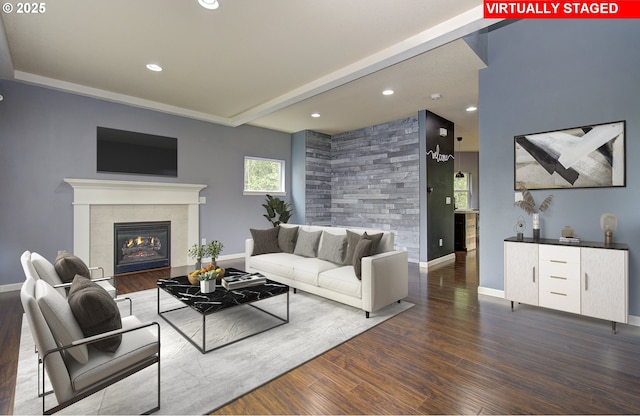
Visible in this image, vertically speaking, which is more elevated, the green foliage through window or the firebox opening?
the green foliage through window

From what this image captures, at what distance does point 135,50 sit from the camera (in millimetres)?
3504

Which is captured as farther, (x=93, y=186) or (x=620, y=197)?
(x=93, y=186)

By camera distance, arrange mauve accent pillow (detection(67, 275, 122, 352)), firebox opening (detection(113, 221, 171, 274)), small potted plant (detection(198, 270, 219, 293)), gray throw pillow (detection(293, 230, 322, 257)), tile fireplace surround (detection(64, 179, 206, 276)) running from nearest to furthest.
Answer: mauve accent pillow (detection(67, 275, 122, 352)) < small potted plant (detection(198, 270, 219, 293)) < gray throw pillow (detection(293, 230, 322, 257)) < tile fireplace surround (detection(64, 179, 206, 276)) < firebox opening (detection(113, 221, 171, 274))

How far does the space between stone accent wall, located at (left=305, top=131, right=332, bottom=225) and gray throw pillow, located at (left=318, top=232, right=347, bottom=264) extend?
3078mm

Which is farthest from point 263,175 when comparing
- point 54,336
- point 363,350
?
point 54,336

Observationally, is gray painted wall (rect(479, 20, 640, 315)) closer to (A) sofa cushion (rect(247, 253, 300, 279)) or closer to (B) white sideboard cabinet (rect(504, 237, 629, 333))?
(B) white sideboard cabinet (rect(504, 237, 629, 333))

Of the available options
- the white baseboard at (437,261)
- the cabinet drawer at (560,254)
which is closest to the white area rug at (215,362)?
the cabinet drawer at (560,254)

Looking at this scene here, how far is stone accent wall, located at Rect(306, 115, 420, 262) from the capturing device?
5.87 meters

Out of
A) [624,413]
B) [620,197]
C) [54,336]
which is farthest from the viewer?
[620,197]

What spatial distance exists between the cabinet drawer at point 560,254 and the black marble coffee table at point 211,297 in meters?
2.76

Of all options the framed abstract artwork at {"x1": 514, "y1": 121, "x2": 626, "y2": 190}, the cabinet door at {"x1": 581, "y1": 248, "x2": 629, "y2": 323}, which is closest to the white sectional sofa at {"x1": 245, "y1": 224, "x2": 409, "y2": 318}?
the cabinet door at {"x1": 581, "y1": 248, "x2": 629, "y2": 323}

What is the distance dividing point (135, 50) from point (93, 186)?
8.04ft

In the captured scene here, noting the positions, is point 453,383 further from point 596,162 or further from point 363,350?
point 596,162

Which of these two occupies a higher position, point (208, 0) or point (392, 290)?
point (208, 0)
